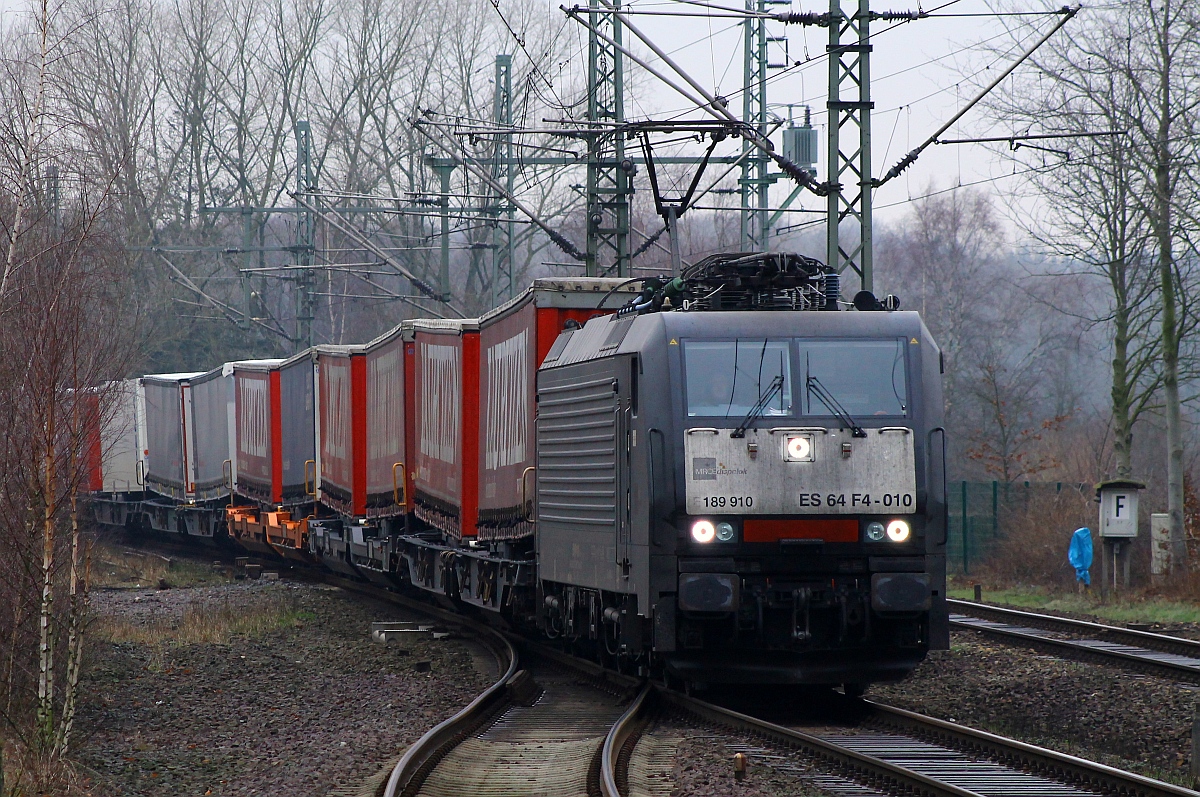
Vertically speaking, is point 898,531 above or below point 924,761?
above

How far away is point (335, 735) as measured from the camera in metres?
10.5

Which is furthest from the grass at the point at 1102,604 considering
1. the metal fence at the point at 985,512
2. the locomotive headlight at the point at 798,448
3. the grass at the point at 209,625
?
the grass at the point at 209,625

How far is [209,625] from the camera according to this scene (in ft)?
58.1

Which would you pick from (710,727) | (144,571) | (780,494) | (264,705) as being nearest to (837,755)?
(710,727)

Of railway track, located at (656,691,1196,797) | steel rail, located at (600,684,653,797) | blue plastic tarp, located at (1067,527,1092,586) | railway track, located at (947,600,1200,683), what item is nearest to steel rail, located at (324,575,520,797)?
steel rail, located at (600,684,653,797)

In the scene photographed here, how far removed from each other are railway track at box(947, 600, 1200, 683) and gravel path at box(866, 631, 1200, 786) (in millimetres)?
358

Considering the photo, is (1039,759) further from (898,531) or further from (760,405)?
(760,405)

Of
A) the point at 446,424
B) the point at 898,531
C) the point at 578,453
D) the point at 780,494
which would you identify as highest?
the point at 446,424

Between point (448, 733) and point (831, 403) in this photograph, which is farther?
point (831, 403)

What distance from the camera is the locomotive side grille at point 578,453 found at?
36.9 ft

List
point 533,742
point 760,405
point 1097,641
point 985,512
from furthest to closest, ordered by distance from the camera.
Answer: point 985,512
point 1097,641
point 760,405
point 533,742

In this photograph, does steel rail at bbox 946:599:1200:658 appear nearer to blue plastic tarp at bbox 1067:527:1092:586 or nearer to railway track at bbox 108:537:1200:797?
railway track at bbox 108:537:1200:797

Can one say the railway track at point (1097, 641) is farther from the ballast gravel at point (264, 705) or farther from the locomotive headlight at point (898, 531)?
the ballast gravel at point (264, 705)

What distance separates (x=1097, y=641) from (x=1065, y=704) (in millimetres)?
4355
